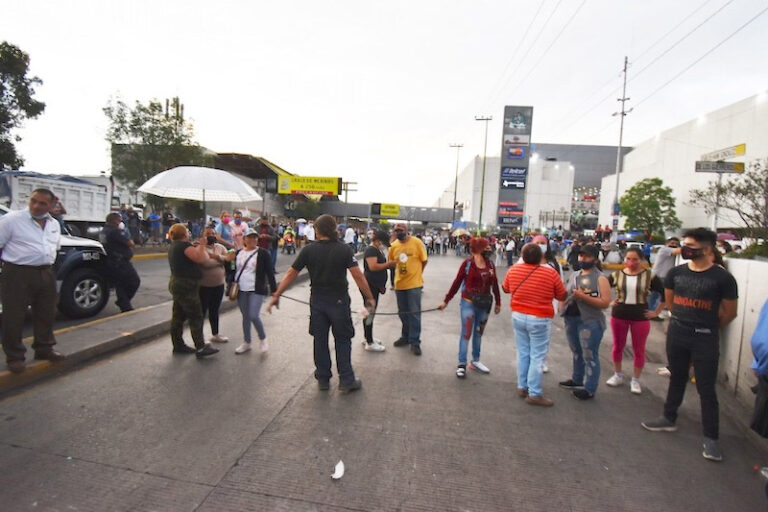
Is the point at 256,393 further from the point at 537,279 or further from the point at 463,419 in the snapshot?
the point at 537,279

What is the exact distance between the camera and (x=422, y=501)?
250 centimetres

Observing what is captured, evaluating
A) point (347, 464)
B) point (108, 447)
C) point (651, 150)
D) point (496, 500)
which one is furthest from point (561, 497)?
point (651, 150)

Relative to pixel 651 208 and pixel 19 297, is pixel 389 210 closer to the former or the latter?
pixel 651 208

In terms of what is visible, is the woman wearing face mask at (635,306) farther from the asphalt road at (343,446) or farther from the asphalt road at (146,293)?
the asphalt road at (146,293)

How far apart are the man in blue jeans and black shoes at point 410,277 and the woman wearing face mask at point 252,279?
167cm

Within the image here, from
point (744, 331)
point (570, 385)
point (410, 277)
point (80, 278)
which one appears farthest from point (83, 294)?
point (744, 331)

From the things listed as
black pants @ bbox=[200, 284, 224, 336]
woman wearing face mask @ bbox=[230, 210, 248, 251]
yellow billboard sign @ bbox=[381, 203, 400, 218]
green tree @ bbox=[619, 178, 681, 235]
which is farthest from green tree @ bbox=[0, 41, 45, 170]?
green tree @ bbox=[619, 178, 681, 235]

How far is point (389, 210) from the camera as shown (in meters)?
59.2

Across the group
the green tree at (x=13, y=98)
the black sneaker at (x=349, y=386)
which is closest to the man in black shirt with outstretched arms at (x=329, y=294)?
the black sneaker at (x=349, y=386)

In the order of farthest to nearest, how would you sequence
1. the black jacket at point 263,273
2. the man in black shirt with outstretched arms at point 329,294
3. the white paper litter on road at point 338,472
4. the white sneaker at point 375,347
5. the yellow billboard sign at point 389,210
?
the yellow billboard sign at point 389,210 → the white sneaker at point 375,347 → the black jacket at point 263,273 → the man in black shirt with outstretched arms at point 329,294 → the white paper litter on road at point 338,472

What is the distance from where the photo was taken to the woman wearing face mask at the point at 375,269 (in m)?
5.51

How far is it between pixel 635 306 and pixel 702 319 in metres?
0.95

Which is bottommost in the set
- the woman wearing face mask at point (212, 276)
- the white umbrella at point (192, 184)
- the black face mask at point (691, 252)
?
the woman wearing face mask at point (212, 276)

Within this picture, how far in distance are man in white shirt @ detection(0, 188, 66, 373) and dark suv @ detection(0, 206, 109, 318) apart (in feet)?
6.43
